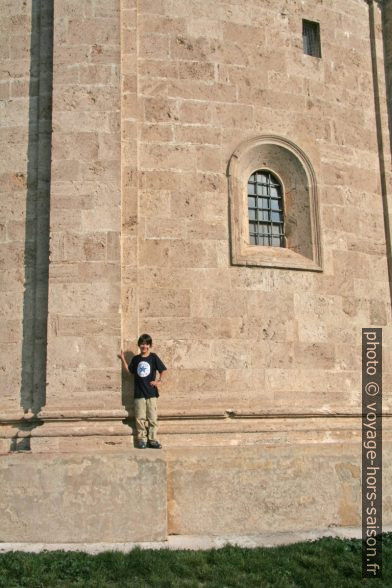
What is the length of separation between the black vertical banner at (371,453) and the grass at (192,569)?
0.14 metres

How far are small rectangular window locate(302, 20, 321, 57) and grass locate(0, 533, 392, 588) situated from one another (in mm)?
7857

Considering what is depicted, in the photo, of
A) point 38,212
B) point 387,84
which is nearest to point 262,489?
point 38,212

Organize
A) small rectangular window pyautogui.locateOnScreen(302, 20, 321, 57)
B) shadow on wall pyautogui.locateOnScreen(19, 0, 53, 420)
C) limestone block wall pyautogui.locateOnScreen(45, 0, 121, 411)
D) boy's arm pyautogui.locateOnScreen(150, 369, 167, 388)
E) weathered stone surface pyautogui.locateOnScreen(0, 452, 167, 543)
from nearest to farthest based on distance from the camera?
weathered stone surface pyautogui.locateOnScreen(0, 452, 167, 543) → limestone block wall pyautogui.locateOnScreen(45, 0, 121, 411) → boy's arm pyautogui.locateOnScreen(150, 369, 167, 388) → shadow on wall pyautogui.locateOnScreen(19, 0, 53, 420) → small rectangular window pyautogui.locateOnScreen(302, 20, 321, 57)

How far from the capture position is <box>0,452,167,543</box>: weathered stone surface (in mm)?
8242

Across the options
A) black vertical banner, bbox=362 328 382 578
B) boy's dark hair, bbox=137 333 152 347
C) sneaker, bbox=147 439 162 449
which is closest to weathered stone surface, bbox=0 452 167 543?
sneaker, bbox=147 439 162 449

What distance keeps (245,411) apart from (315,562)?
255cm

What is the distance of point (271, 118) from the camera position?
10852 millimetres

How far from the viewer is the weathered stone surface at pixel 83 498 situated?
27.0 feet

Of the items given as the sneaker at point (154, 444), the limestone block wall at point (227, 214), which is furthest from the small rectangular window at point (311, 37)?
the sneaker at point (154, 444)

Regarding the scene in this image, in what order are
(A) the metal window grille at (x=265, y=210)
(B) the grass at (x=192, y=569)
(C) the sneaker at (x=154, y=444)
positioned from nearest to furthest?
1. (B) the grass at (x=192, y=569)
2. (C) the sneaker at (x=154, y=444)
3. (A) the metal window grille at (x=265, y=210)

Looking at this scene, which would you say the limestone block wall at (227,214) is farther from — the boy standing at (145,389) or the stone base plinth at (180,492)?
the stone base plinth at (180,492)

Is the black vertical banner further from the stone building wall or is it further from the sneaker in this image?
the sneaker

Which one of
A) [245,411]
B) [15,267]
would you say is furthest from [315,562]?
[15,267]

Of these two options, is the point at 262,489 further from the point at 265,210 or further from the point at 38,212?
the point at 38,212
